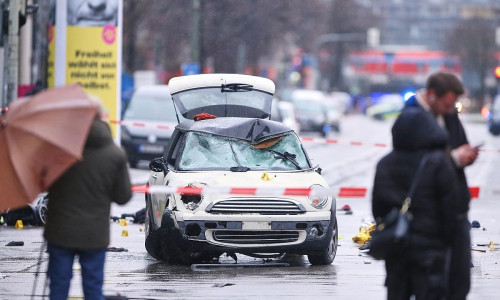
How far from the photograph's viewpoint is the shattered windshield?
12.3 meters

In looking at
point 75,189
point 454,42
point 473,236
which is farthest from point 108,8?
point 454,42

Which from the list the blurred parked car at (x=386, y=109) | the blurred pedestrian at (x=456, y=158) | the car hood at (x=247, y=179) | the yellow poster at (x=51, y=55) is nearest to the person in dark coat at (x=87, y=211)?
the blurred pedestrian at (x=456, y=158)

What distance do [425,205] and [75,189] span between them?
2.09 m

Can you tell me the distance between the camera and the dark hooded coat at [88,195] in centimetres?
756

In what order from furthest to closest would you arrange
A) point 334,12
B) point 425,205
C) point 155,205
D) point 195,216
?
1. point 334,12
2. point 155,205
3. point 195,216
4. point 425,205

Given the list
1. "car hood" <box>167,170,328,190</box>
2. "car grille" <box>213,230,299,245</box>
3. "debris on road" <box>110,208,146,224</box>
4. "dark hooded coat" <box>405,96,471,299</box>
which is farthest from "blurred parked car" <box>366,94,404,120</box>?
"dark hooded coat" <box>405,96,471,299</box>

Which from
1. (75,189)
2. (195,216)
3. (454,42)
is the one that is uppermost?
(75,189)

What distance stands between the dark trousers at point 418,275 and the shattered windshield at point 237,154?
492 centimetres

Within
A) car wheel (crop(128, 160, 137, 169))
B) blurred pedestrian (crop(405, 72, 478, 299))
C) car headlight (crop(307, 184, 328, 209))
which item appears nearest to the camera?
blurred pedestrian (crop(405, 72, 478, 299))

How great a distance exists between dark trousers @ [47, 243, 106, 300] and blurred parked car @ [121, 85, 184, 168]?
60.5ft

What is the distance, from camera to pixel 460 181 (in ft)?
24.9

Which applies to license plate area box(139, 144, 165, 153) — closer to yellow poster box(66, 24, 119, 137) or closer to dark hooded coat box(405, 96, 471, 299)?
yellow poster box(66, 24, 119, 137)

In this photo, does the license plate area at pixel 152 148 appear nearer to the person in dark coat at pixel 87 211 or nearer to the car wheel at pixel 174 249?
the car wheel at pixel 174 249

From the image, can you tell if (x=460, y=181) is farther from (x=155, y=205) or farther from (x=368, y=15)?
(x=368, y=15)
